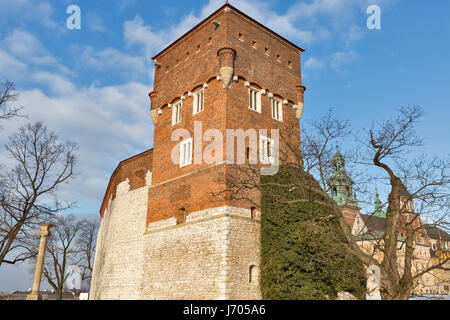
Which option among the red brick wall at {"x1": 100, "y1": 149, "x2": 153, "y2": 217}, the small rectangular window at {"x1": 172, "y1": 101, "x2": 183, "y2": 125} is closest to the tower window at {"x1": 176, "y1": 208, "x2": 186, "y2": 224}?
the small rectangular window at {"x1": 172, "y1": 101, "x2": 183, "y2": 125}

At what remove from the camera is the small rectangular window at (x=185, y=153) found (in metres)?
20.7

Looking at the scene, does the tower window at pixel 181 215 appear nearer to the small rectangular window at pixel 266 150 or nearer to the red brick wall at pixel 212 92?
the red brick wall at pixel 212 92

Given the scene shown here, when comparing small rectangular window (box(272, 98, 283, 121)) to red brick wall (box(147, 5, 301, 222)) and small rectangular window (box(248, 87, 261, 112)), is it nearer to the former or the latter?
red brick wall (box(147, 5, 301, 222))

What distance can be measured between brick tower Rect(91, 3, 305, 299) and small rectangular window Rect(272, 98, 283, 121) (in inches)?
2.7

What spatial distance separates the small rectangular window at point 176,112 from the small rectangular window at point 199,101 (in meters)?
1.34

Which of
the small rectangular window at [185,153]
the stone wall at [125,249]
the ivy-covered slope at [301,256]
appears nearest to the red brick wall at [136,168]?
the stone wall at [125,249]

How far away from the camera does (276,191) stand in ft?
62.4

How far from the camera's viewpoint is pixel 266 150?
67.5 ft
